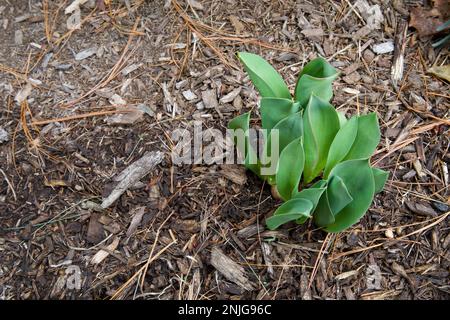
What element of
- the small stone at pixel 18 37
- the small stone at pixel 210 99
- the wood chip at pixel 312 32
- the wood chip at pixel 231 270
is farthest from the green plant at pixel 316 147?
the small stone at pixel 18 37

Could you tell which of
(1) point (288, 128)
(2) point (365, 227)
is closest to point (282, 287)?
(2) point (365, 227)

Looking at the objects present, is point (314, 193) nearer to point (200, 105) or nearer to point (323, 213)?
point (323, 213)

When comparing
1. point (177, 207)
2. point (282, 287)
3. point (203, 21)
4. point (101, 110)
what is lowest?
point (282, 287)

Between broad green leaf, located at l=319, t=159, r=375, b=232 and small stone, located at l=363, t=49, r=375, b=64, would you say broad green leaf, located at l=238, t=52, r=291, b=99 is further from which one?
small stone, located at l=363, t=49, r=375, b=64

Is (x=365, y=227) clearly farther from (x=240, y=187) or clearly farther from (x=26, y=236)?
(x=26, y=236)

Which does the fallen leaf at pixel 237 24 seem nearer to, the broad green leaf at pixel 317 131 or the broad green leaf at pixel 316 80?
the broad green leaf at pixel 316 80

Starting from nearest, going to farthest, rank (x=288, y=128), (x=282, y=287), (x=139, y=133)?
(x=288, y=128), (x=282, y=287), (x=139, y=133)

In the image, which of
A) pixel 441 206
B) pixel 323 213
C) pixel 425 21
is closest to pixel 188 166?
pixel 323 213
